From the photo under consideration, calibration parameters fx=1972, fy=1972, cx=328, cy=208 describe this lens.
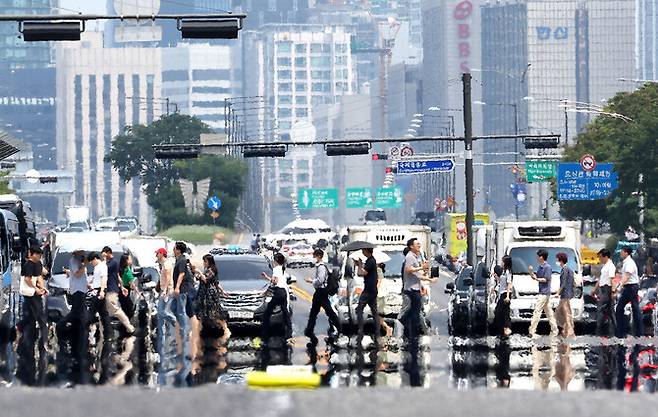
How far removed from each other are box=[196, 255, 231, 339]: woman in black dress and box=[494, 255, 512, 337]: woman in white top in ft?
17.4

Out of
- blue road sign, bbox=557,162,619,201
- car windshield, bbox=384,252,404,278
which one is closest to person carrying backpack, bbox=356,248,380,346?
car windshield, bbox=384,252,404,278

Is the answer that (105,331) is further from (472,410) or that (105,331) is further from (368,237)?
(472,410)

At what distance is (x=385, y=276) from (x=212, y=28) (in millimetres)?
10335

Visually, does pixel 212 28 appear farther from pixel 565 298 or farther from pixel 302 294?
pixel 302 294

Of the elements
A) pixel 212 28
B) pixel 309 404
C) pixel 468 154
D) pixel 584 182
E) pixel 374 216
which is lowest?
pixel 374 216

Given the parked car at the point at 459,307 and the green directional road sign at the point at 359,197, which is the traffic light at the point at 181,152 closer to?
the parked car at the point at 459,307

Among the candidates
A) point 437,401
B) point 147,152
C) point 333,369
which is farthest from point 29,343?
point 147,152

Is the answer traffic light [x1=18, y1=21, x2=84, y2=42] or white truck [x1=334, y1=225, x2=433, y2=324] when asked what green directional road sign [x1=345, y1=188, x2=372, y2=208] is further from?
traffic light [x1=18, y1=21, x2=84, y2=42]

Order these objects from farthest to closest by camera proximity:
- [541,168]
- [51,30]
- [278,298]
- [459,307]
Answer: [541,168], [459,307], [278,298], [51,30]

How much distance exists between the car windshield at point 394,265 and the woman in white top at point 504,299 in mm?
4903

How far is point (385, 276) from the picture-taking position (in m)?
40.2

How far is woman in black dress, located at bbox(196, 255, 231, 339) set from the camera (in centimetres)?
3291

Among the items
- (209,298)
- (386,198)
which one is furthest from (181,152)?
(386,198)

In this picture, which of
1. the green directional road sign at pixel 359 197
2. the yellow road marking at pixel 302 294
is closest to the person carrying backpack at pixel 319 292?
the yellow road marking at pixel 302 294
